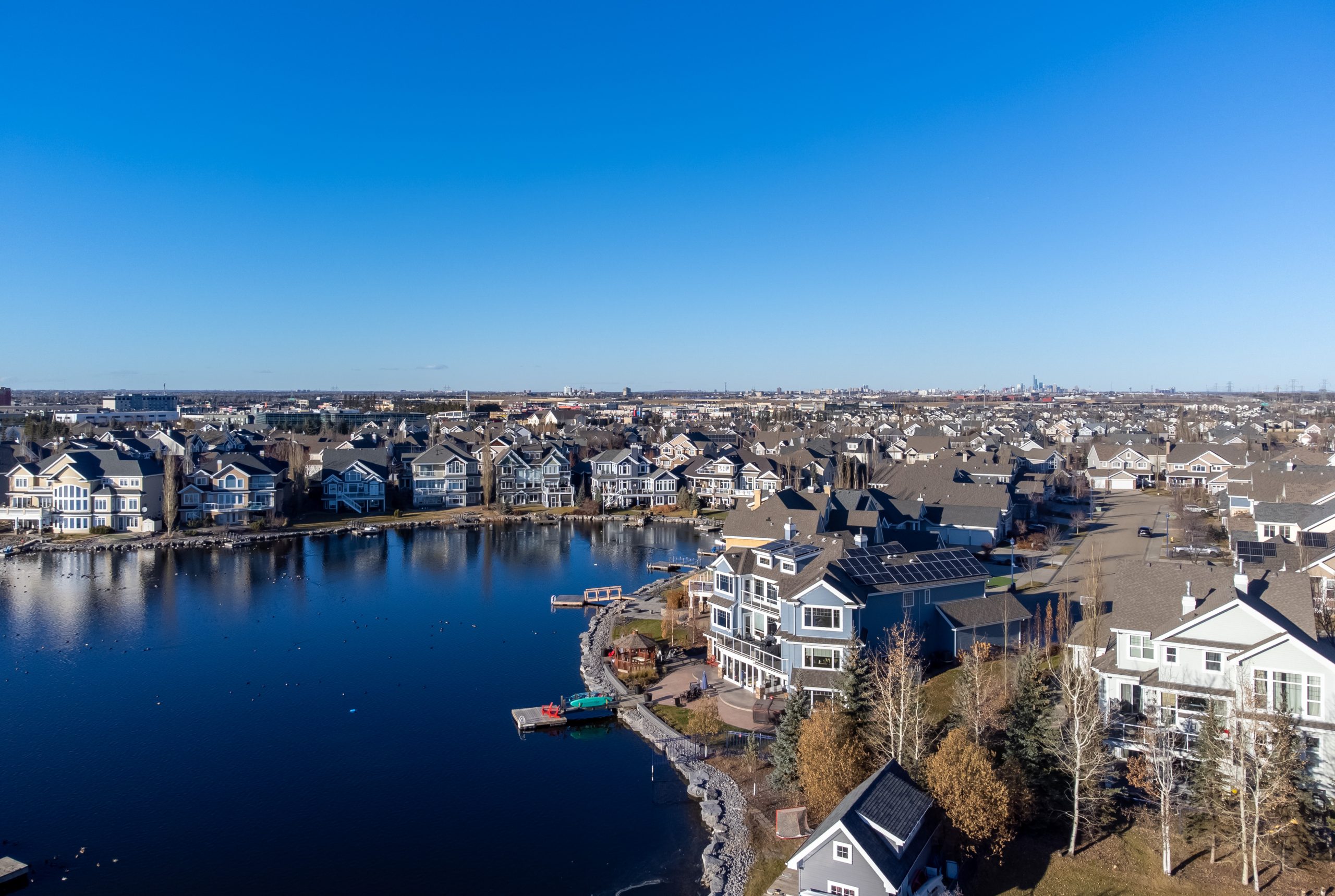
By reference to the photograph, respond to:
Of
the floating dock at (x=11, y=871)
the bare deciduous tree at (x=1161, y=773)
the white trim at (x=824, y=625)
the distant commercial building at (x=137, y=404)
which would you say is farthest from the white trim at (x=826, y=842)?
the distant commercial building at (x=137, y=404)

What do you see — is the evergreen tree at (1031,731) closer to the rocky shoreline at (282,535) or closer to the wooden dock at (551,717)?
the wooden dock at (551,717)

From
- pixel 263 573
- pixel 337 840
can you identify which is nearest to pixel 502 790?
pixel 337 840

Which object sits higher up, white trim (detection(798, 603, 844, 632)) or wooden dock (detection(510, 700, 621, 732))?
white trim (detection(798, 603, 844, 632))

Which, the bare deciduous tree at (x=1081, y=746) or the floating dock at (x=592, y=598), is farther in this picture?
the floating dock at (x=592, y=598)

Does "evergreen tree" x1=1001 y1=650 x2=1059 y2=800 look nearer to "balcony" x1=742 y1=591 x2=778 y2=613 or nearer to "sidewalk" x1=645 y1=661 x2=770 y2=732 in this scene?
"sidewalk" x1=645 y1=661 x2=770 y2=732

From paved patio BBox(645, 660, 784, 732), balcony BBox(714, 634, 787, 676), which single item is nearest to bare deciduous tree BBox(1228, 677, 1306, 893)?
paved patio BBox(645, 660, 784, 732)

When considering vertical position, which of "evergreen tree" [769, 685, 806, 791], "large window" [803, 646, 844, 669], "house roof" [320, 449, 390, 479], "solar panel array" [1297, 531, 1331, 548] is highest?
"house roof" [320, 449, 390, 479]

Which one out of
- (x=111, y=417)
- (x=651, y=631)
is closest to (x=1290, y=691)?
(x=651, y=631)
